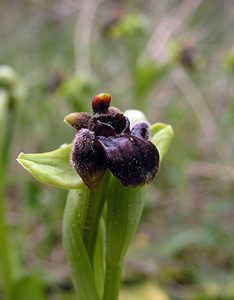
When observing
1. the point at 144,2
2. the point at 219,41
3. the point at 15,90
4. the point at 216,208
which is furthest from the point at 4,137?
the point at 144,2

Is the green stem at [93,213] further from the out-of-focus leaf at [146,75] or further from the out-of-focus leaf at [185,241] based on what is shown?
the out-of-focus leaf at [146,75]

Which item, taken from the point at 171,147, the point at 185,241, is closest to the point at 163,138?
the point at 185,241

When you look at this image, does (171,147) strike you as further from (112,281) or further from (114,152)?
(114,152)

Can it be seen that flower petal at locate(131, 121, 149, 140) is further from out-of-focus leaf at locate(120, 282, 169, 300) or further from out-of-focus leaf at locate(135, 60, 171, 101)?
out-of-focus leaf at locate(135, 60, 171, 101)

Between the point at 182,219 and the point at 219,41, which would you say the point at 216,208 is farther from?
the point at 219,41

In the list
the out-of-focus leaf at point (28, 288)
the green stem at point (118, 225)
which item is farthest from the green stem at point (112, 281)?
the out-of-focus leaf at point (28, 288)
